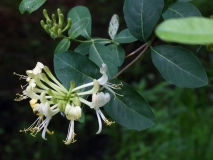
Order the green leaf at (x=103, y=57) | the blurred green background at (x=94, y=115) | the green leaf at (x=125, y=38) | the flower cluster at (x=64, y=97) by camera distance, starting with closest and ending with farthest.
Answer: the flower cluster at (x=64, y=97), the green leaf at (x=103, y=57), the green leaf at (x=125, y=38), the blurred green background at (x=94, y=115)

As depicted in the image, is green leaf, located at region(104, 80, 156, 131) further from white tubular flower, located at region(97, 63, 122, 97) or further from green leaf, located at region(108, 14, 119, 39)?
green leaf, located at region(108, 14, 119, 39)

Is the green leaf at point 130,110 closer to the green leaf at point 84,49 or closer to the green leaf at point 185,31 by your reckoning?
the green leaf at point 84,49

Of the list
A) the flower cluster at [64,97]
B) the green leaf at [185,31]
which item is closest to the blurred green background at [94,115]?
the flower cluster at [64,97]

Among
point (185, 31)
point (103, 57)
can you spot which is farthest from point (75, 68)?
point (185, 31)

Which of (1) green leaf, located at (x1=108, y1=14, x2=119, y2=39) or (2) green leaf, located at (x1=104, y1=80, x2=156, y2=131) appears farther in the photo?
(1) green leaf, located at (x1=108, y1=14, x2=119, y2=39)

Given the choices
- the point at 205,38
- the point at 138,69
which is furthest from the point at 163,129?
the point at 205,38

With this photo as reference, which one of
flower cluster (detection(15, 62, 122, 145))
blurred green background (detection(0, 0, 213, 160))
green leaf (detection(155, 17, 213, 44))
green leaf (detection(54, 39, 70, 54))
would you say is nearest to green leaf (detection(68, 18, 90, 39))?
green leaf (detection(54, 39, 70, 54))
